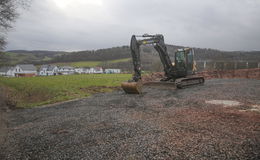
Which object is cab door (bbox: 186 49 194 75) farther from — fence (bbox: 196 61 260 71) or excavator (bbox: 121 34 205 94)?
fence (bbox: 196 61 260 71)

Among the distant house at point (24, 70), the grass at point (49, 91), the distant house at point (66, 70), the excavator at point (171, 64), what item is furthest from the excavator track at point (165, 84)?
the distant house at point (24, 70)

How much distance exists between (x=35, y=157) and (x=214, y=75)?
1133 inches

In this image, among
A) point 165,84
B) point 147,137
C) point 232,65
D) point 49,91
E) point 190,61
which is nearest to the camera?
point 147,137

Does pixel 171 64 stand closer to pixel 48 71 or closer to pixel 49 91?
pixel 49 91

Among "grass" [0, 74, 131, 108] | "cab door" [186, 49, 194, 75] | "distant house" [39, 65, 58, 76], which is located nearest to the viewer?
"grass" [0, 74, 131, 108]

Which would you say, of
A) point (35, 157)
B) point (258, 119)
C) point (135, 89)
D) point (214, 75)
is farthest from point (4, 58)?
point (214, 75)

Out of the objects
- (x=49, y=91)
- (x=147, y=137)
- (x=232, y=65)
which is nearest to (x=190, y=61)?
(x=147, y=137)

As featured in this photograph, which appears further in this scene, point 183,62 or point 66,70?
point 66,70

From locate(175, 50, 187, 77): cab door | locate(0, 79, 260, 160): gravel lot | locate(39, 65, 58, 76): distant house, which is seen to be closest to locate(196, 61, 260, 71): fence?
locate(175, 50, 187, 77): cab door

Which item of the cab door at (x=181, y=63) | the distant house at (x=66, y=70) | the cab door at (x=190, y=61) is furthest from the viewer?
the distant house at (x=66, y=70)

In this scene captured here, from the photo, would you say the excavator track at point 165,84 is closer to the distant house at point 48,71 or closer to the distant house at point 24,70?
the distant house at point 24,70

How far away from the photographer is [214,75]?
1109 inches

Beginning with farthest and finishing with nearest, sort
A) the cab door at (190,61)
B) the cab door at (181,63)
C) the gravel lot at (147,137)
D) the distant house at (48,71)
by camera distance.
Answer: the distant house at (48,71) < the cab door at (190,61) < the cab door at (181,63) < the gravel lot at (147,137)

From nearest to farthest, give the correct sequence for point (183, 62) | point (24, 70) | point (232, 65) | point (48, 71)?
1. point (183, 62)
2. point (232, 65)
3. point (24, 70)
4. point (48, 71)
